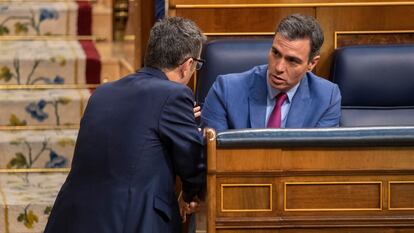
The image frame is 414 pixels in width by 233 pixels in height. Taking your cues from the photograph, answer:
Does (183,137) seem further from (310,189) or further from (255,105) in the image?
(255,105)

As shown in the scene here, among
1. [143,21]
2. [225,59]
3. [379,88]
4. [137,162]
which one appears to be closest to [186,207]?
[137,162]

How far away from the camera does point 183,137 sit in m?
2.44

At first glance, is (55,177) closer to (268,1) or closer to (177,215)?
(268,1)

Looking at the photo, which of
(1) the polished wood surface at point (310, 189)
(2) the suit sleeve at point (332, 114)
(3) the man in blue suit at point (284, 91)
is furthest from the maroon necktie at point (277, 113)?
(1) the polished wood surface at point (310, 189)

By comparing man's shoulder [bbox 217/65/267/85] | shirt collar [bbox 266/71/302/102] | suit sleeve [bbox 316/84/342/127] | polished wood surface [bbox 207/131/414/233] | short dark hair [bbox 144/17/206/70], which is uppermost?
short dark hair [bbox 144/17/206/70]

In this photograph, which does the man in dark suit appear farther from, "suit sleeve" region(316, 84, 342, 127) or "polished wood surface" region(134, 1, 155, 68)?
"polished wood surface" region(134, 1, 155, 68)

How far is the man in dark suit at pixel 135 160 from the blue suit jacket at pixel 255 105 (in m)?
0.41

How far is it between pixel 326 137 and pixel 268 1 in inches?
60.4

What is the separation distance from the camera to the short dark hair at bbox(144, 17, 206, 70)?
2.53 metres

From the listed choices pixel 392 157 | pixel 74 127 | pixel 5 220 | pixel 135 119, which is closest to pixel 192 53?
pixel 135 119

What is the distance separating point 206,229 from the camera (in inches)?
94.0

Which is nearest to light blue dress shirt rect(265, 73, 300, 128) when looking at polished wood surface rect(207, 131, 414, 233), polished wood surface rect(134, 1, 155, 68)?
polished wood surface rect(207, 131, 414, 233)

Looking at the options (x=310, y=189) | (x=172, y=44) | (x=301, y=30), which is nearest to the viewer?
(x=310, y=189)

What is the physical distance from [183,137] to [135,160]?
0.13 metres
